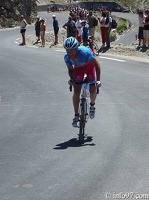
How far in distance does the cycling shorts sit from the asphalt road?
107 cm

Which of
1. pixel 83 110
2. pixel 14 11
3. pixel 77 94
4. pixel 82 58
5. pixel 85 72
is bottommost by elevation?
pixel 14 11

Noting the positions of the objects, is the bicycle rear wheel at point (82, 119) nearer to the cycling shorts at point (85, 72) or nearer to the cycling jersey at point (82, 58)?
the cycling shorts at point (85, 72)

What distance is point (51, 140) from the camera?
9195 mm

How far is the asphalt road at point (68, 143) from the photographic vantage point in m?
6.56

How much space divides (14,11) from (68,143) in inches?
1871

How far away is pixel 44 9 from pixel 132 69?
73.0 metres

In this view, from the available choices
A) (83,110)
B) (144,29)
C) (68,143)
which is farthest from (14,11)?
(68,143)

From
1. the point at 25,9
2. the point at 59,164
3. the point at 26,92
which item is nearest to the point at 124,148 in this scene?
the point at 59,164

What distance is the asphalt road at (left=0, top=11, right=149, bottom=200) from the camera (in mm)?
6559

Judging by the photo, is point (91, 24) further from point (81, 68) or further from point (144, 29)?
point (81, 68)

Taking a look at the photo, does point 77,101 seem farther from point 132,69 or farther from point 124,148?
point 132,69

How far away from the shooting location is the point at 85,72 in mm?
9148

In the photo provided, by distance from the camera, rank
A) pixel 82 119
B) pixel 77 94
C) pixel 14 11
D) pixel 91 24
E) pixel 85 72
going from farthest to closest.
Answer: pixel 14 11 < pixel 91 24 < pixel 77 94 < pixel 85 72 < pixel 82 119

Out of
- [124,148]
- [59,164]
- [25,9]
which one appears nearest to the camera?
[59,164]
